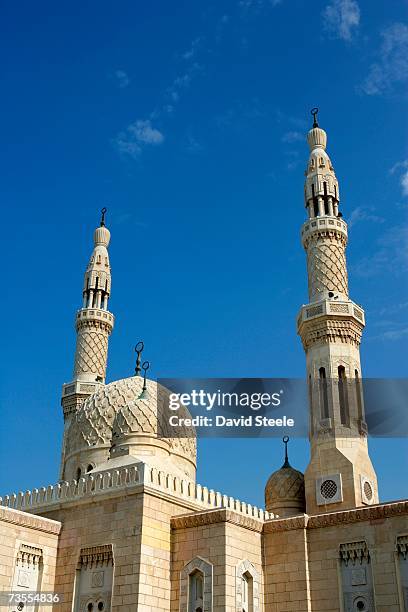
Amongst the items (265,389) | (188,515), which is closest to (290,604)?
(188,515)

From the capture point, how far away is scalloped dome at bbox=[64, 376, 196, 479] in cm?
1717

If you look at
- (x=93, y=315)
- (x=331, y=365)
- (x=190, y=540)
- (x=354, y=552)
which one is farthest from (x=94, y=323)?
(x=354, y=552)

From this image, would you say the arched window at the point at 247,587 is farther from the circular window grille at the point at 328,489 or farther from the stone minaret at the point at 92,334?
the stone minaret at the point at 92,334

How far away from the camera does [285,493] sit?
20547 mm

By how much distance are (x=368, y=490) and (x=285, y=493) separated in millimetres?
3142

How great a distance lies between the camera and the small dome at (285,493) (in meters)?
20.2

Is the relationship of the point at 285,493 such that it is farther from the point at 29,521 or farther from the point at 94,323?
the point at 94,323

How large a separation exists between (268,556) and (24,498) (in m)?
5.79

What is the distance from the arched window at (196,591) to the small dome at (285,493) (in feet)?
20.0

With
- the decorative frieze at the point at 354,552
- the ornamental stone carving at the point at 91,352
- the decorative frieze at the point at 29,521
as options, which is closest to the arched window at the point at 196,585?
the decorative frieze at the point at 354,552

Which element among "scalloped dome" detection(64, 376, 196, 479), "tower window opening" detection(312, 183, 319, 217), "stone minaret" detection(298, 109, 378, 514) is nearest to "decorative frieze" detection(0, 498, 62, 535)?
"scalloped dome" detection(64, 376, 196, 479)

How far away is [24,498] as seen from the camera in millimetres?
17062

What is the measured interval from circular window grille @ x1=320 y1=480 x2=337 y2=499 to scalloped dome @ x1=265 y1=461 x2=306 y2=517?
2388mm

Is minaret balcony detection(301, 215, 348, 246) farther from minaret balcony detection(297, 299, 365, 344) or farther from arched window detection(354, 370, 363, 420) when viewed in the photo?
arched window detection(354, 370, 363, 420)
